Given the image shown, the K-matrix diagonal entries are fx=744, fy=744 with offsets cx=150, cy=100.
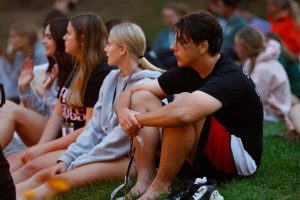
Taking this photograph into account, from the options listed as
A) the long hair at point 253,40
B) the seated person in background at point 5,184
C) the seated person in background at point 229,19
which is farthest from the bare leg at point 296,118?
the seated person in background at point 229,19

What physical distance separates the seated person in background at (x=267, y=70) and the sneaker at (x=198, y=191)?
3393 millimetres

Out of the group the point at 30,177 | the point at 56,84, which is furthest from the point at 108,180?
the point at 56,84

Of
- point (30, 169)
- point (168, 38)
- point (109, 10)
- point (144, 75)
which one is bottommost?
point (109, 10)

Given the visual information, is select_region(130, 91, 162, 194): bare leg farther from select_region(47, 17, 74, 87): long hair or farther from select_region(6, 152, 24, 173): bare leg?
select_region(47, 17, 74, 87): long hair

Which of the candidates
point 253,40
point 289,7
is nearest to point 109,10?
point 289,7

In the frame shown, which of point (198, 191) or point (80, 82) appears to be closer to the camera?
point (198, 191)

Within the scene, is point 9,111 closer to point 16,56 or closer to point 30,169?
point 30,169

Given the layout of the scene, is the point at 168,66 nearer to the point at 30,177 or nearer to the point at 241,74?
the point at 30,177

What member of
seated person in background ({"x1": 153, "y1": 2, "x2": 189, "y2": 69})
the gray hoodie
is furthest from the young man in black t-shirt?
seated person in background ({"x1": 153, "y1": 2, "x2": 189, "y2": 69})

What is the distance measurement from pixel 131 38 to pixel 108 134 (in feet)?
2.37

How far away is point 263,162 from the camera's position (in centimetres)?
546

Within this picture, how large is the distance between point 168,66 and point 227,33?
1.35 m

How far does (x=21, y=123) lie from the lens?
6359mm

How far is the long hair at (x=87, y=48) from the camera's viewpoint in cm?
593
